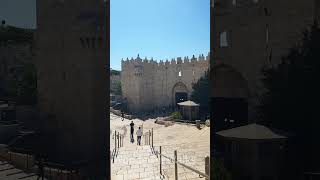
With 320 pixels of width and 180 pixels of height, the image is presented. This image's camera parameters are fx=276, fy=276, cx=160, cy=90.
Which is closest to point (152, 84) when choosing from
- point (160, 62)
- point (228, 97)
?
point (160, 62)

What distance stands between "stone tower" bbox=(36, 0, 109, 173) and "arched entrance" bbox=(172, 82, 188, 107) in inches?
1281

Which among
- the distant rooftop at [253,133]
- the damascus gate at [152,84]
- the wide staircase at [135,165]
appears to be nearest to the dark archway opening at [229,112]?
the distant rooftop at [253,133]

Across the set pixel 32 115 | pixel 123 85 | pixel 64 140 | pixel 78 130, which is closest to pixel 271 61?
pixel 78 130

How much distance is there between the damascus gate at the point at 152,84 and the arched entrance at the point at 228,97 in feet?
109

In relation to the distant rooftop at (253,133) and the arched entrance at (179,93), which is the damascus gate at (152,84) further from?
the distant rooftop at (253,133)

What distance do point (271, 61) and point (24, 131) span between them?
484 inches

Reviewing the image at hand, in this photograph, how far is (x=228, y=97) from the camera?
1234 cm

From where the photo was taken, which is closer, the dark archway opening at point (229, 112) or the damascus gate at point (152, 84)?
the dark archway opening at point (229, 112)

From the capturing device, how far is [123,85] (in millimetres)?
51031

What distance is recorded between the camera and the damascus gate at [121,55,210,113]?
1845 inches

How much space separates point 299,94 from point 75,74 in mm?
9717

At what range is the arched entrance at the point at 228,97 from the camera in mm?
11773

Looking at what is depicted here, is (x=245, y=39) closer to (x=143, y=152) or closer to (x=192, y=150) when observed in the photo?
(x=192, y=150)

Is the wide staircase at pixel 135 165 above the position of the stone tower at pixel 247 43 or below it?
below
